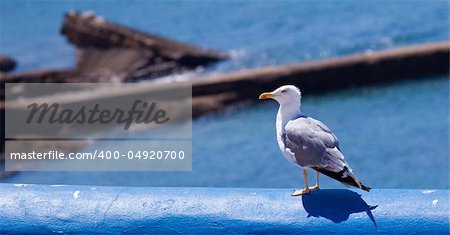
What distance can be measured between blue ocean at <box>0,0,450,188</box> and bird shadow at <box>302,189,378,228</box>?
682cm

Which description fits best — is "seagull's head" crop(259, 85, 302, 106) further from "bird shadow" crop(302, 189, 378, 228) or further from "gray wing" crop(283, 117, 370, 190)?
"bird shadow" crop(302, 189, 378, 228)

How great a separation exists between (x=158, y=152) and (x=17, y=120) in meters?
2.45

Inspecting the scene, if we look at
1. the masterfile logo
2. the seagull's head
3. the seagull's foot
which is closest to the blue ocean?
the masterfile logo

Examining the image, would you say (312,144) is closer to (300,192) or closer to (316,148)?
(316,148)

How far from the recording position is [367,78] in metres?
14.8

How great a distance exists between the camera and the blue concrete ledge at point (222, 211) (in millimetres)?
2562

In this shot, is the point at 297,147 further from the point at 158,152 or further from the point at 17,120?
the point at 17,120

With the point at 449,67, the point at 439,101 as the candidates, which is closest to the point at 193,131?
the point at 439,101

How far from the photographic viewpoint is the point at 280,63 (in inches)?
693

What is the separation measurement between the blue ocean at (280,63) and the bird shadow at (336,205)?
6816mm

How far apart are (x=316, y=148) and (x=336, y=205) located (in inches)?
9.7

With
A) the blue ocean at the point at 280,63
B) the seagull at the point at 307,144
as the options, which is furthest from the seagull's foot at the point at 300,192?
the blue ocean at the point at 280,63

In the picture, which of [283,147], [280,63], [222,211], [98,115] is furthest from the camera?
[280,63]

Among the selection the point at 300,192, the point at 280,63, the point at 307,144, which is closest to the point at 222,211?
the point at 300,192
